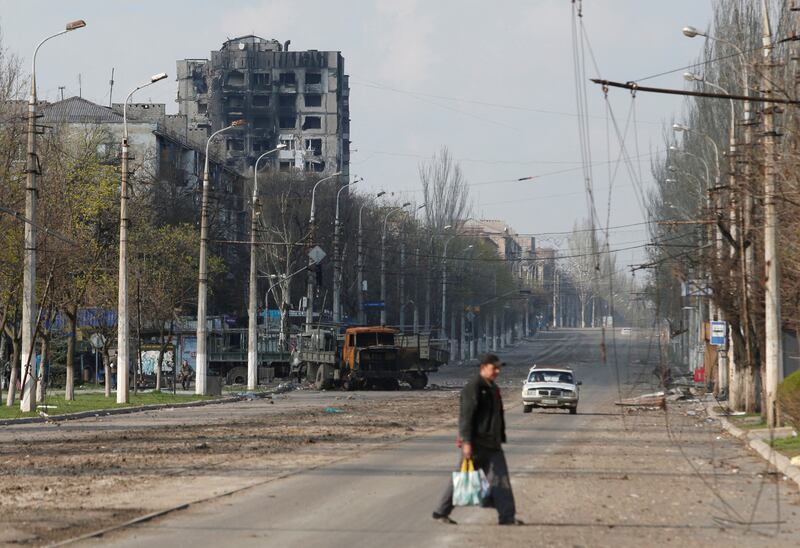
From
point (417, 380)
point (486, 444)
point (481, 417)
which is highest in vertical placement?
point (481, 417)

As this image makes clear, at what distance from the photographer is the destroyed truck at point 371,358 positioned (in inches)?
2594

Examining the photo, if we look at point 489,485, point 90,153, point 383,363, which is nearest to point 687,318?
point 383,363

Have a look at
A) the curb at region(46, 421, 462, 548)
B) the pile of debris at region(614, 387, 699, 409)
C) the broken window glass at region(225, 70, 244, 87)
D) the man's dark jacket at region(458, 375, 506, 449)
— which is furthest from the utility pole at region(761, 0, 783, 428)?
the broken window glass at region(225, 70, 244, 87)

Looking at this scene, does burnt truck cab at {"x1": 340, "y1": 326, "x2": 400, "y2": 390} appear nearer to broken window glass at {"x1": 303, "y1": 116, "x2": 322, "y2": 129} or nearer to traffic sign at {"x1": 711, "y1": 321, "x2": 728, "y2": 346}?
traffic sign at {"x1": 711, "y1": 321, "x2": 728, "y2": 346}

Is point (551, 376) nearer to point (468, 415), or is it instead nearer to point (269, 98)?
point (468, 415)

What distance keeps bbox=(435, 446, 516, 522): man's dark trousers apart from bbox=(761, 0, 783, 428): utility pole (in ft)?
38.8

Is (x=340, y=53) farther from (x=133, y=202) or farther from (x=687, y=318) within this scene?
(x=133, y=202)

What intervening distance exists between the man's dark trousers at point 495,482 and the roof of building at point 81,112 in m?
92.8

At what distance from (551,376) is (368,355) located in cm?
2184

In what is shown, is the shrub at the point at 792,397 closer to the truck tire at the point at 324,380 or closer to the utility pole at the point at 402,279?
the truck tire at the point at 324,380

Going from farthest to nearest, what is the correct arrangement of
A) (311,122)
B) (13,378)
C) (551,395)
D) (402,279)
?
1. (311,122)
2. (402,279)
3. (551,395)
4. (13,378)

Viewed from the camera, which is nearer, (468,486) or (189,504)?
(468,486)

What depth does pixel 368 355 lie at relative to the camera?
2596 inches

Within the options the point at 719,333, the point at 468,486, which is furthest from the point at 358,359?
the point at 468,486
